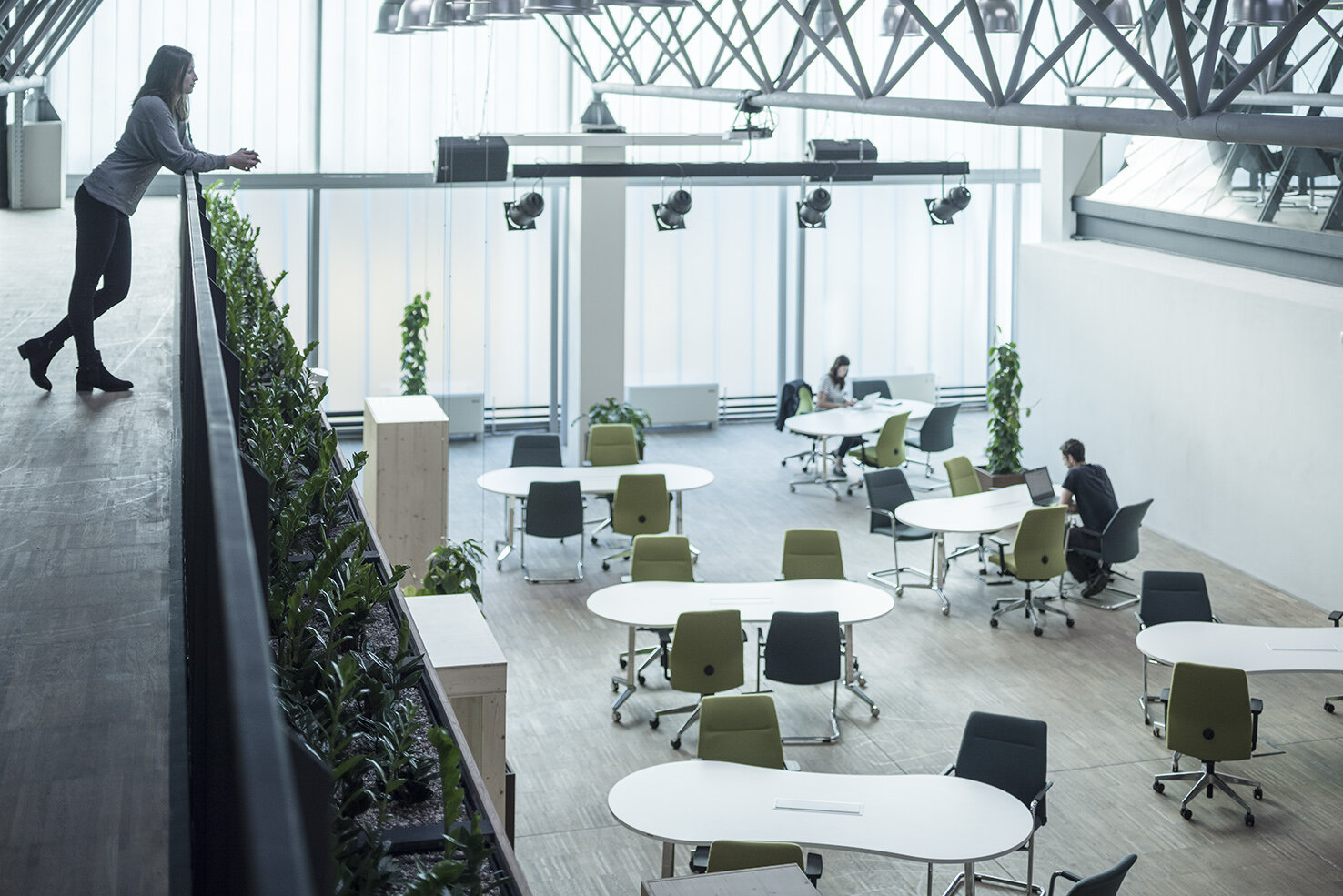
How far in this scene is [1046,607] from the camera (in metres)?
11.4

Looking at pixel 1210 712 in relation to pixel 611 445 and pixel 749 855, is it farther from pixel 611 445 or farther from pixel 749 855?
pixel 611 445

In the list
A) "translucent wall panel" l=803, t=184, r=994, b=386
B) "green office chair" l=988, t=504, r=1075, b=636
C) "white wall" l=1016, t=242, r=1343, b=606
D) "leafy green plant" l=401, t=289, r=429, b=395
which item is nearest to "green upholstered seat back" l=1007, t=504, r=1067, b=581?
"green office chair" l=988, t=504, r=1075, b=636

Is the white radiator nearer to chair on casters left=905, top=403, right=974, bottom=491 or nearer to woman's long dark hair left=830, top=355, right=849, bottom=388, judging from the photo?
woman's long dark hair left=830, top=355, right=849, bottom=388

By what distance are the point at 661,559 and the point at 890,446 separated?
215 inches

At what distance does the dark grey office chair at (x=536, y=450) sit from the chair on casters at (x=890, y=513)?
2.96 meters

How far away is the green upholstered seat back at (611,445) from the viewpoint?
13422 millimetres

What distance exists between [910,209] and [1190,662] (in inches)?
481

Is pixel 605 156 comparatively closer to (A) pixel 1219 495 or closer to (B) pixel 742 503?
(B) pixel 742 503

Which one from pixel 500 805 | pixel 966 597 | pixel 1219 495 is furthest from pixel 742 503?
pixel 500 805

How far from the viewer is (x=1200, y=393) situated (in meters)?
13.4

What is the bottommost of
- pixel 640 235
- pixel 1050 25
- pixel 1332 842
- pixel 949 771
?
pixel 1332 842

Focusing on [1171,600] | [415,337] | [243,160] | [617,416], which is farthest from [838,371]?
[243,160]

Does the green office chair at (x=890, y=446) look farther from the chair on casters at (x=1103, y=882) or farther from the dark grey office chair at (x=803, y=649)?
the chair on casters at (x=1103, y=882)

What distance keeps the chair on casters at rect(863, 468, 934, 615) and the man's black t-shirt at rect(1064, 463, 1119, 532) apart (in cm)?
120
